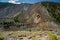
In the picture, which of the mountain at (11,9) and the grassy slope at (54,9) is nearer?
the grassy slope at (54,9)

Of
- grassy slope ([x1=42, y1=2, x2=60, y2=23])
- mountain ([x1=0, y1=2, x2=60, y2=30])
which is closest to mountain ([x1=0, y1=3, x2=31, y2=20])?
mountain ([x1=0, y1=2, x2=60, y2=30])

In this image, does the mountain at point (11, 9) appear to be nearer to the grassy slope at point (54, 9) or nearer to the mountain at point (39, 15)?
the mountain at point (39, 15)

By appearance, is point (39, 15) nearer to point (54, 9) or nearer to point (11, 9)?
point (54, 9)

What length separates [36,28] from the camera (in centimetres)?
2775

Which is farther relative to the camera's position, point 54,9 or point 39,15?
point 54,9

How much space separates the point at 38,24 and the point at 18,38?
6.66 m

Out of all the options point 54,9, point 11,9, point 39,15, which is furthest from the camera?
point 11,9

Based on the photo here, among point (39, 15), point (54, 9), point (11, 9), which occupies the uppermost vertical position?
point (11, 9)

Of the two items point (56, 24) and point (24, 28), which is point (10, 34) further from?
point (56, 24)

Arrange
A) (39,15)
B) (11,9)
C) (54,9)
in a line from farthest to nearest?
1. (11,9)
2. (54,9)
3. (39,15)

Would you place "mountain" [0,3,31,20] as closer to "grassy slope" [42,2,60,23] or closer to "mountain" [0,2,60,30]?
"mountain" [0,2,60,30]

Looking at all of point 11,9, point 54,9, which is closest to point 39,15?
point 54,9

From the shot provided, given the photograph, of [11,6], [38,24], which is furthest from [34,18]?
[11,6]

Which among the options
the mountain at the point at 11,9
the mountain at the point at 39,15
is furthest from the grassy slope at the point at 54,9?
the mountain at the point at 11,9
